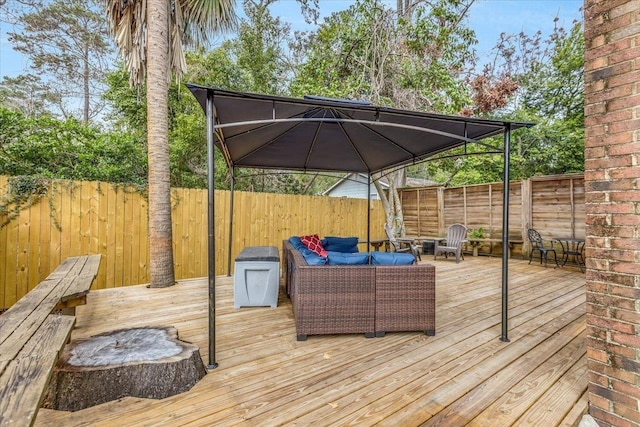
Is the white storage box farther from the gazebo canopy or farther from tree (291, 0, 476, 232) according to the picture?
tree (291, 0, 476, 232)

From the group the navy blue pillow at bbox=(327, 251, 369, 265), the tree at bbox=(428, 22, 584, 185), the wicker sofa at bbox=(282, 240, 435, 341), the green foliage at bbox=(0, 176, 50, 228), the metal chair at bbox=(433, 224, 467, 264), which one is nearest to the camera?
the wicker sofa at bbox=(282, 240, 435, 341)

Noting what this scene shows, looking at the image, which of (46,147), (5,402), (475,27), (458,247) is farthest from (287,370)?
(475,27)

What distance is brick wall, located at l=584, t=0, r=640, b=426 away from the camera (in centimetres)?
148

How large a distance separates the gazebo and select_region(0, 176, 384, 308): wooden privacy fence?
1.07 metres

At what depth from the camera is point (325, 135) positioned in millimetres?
4383

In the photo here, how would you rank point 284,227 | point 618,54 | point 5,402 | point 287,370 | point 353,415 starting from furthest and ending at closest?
point 284,227, point 287,370, point 353,415, point 618,54, point 5,402

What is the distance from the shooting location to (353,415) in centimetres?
168

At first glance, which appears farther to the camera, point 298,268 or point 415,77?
point 415,77

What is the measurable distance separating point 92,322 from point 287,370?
2.18 m

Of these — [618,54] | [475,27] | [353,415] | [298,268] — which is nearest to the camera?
[618,54]

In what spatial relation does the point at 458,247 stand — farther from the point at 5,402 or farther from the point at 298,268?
the point at 5,402

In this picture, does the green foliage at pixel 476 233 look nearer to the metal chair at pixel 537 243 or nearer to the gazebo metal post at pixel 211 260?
the metal chair at pixel 537 243

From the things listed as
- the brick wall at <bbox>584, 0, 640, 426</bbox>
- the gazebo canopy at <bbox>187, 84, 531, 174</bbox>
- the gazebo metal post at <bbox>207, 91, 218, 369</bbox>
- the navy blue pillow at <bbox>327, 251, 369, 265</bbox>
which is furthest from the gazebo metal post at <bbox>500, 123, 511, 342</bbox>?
the gazebo metal post at <bbox>207, 91, 218, 369</bbox>

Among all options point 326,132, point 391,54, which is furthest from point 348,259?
point 391,54
